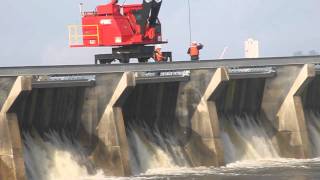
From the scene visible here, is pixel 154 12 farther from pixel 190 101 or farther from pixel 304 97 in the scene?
pixel 304 97

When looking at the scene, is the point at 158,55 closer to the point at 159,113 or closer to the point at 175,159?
the point at 159,113

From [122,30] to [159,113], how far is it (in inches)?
243

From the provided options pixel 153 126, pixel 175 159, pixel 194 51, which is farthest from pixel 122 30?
pixel 175 159

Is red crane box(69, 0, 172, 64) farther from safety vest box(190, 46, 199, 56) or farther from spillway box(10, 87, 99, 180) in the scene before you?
spillway box(10, 87, 99, 180)

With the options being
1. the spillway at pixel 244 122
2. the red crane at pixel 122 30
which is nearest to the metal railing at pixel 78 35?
the red crane at pixel 122 30

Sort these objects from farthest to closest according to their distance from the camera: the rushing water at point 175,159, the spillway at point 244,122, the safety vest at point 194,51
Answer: the safety vest at point 194,51
the spillway at point 244,122
the rushing water at point 175,159

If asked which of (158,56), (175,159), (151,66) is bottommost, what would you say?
(175,159)

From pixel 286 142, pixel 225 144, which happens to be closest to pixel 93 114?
pixel 225 144

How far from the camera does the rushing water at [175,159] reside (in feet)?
140

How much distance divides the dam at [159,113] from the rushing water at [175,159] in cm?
8

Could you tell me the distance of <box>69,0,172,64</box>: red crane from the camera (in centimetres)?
5069

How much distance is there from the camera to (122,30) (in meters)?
50.9

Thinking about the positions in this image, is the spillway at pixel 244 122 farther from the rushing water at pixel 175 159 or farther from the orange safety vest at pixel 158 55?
the orange safety vest at pixel 158 55

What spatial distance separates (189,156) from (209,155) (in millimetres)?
1381
